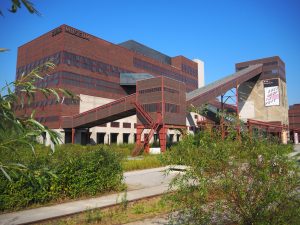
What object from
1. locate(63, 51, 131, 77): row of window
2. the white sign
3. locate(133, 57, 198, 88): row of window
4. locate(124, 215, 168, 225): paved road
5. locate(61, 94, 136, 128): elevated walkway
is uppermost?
locate(133, 57, 198, 88): row of window

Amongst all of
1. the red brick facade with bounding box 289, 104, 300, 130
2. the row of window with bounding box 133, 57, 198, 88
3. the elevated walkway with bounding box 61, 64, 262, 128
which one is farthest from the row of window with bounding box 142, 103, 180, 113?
the red brick facade with bounding box 289, 104, 300, 130

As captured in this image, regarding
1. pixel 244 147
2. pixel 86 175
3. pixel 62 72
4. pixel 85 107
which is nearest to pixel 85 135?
pixel 85 107

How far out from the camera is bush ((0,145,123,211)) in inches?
368

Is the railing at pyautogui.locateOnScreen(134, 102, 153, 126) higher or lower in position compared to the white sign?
lower

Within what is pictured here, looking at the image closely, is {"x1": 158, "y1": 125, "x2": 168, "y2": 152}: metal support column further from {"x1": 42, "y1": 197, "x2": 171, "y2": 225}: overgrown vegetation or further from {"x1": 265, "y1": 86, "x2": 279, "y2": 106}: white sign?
{"x1": 265, "y1": 86, "x2": 279, "y2": 106}: white sign

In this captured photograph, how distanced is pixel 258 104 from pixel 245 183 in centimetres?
7763

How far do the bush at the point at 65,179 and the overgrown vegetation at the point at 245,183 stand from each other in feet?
15.8

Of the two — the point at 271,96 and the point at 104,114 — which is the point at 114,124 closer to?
the point at 104,114

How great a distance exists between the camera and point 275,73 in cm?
7344

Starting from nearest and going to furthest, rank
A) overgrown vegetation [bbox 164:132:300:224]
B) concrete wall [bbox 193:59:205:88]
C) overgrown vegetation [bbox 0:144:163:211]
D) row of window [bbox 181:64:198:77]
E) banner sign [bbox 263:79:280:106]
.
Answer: overgrown vegetation [bbox 164:132:300:224] < overgrown vegetation [bbox 0:144:163:211] < banner sign [bbox 263:79:280:106] < row of window [bbox 181:64:198:77] < concrete wall [bbox 193:59:205:88]

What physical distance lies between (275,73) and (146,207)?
72.4 metres

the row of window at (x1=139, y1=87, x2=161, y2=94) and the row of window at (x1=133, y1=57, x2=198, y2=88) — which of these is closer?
the row of window at (x1=139, y1=87, x2=161, y2=94)

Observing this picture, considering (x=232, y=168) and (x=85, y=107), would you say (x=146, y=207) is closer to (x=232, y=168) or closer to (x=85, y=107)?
(x=232, y=168)

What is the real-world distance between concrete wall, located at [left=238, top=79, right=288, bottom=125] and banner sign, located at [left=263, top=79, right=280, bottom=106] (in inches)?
33.7
